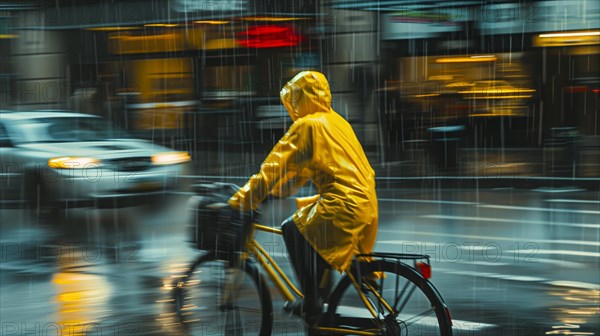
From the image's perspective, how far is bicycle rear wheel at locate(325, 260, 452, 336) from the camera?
15.1 feet

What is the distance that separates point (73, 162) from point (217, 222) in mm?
7454

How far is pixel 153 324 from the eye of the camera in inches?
244

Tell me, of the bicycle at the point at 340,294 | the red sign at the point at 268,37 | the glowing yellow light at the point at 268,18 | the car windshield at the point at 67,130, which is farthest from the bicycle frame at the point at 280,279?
the glowing yellow light at the point at 268,18

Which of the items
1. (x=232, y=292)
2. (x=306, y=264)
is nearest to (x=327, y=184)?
(x=306, y=264)

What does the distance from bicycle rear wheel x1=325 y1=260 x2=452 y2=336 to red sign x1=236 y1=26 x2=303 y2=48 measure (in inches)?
604

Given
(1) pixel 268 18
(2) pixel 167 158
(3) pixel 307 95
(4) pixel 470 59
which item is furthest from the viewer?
(1) pixel 268 18

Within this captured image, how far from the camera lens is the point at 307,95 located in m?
4.85

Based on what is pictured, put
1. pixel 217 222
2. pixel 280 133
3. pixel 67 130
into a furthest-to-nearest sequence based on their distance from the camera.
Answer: pixel 280 133, pixel 67 130, pixel 217 222

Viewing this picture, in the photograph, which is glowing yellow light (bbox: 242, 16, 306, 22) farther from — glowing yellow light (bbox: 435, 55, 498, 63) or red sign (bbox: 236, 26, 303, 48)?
glowing yellow light (bbox: 435, 55, 498, 63)

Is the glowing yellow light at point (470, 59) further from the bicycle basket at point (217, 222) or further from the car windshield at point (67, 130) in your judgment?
the bicycle basket at point (217, 222)

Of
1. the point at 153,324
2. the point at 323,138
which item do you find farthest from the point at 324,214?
the point at 153,324

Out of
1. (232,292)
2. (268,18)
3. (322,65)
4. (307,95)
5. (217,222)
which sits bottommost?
(232,292)

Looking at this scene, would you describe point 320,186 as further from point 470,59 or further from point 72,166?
point 470,59

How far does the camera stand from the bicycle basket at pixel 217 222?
4914 millimetres
